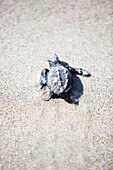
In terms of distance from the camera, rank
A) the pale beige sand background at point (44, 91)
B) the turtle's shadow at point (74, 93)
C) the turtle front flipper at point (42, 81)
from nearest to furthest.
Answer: the pale beige sand background at point (44, 91)
the turtle's shadow at point (74, 93)
the turtle front flipper at point (42, 81)

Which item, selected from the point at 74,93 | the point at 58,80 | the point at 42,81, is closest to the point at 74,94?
the point at 74,93

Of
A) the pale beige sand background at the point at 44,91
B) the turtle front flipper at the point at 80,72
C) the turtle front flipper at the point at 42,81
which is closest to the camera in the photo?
the pale beige sand background at the point at 44,91

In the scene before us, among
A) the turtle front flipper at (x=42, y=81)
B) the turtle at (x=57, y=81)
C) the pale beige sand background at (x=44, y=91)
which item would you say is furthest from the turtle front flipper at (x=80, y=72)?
the turtle front flipper at (x=42, y=81)

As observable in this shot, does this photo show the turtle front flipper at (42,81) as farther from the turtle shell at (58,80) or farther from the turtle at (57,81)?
the turtle shell at (58,80)

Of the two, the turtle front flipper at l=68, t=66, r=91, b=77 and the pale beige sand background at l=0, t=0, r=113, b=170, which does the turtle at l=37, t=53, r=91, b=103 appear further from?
the turtle front flipper at l=68, t=66, r=91, b=77

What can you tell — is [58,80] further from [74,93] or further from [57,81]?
[74,93]
